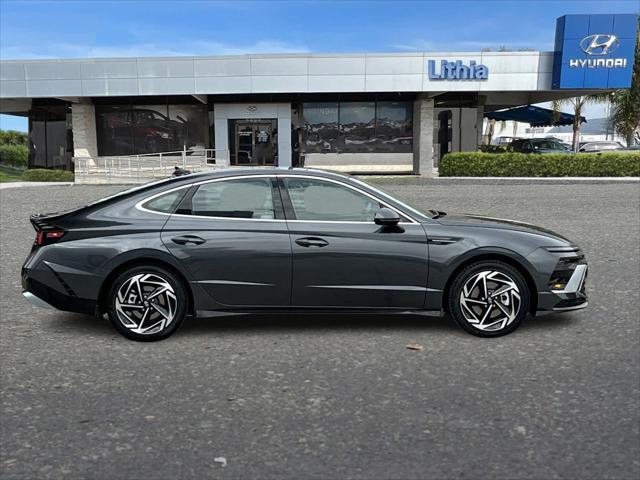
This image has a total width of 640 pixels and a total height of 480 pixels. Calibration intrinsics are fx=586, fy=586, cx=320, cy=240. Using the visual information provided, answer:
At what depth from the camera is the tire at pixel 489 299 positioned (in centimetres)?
489

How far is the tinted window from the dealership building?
21.9 m

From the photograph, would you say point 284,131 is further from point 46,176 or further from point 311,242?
point 311,242

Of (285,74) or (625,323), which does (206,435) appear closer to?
(625,323)

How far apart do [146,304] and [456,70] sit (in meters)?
23.4

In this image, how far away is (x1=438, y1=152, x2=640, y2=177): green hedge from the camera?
23188 mm

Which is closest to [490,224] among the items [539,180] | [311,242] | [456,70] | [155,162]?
[311,242]

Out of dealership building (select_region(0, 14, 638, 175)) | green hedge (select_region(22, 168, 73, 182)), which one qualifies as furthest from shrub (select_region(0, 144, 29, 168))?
green hedge (select_region(22, 168, 73, 182))

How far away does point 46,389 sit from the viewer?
3924mm

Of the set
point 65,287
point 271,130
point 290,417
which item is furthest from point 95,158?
point 290,417

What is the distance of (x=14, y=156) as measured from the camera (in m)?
37.5

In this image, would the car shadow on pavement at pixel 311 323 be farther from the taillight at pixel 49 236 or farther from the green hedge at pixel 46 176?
the green hedge at pixel 46 176

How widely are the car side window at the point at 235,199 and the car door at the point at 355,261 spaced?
0.23 m

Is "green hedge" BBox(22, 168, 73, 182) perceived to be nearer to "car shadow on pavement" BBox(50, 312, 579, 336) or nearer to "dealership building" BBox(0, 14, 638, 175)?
"dealership building" BBox(0, 14, 638, 175)

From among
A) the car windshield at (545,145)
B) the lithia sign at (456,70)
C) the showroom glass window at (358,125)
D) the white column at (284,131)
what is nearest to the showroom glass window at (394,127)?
the showroom glass window at (358,125)
